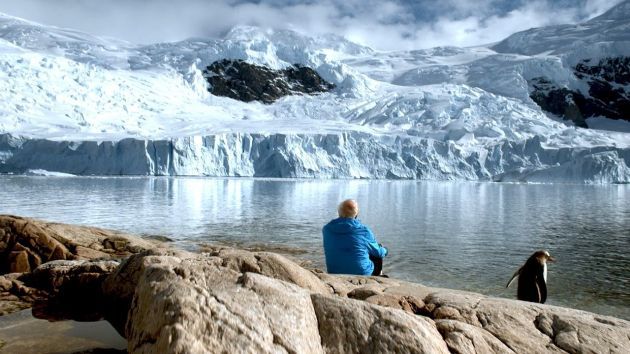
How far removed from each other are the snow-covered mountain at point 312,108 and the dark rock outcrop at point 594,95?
0.31m

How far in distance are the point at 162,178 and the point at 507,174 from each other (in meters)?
36.4

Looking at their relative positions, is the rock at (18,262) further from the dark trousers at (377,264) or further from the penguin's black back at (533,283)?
the penguin's black back at (533,283)

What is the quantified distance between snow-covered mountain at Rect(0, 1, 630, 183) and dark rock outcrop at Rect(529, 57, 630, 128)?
31 cm

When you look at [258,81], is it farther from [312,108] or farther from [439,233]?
[439,233]

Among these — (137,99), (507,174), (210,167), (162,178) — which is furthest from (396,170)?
(137,99)

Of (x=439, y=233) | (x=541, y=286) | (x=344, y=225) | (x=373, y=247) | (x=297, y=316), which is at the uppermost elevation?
(x=344, y=225)

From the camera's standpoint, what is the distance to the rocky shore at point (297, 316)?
1998 millimetres

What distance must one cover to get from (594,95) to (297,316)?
351 feet

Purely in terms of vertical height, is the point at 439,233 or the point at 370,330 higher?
the point at 370,330

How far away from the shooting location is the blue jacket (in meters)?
4.54

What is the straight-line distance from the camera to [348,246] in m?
4.65

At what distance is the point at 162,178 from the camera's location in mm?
50000

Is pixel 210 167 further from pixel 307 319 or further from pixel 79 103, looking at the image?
pixel 307 319

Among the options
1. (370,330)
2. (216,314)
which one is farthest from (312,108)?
(216,314)
